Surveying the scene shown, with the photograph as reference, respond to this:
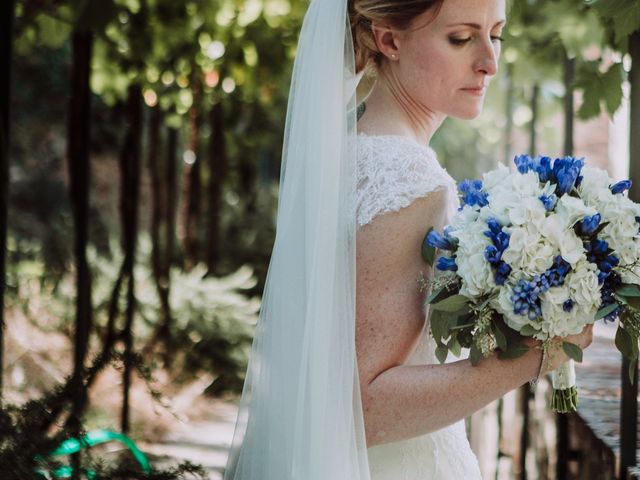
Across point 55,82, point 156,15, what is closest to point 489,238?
point 156,15

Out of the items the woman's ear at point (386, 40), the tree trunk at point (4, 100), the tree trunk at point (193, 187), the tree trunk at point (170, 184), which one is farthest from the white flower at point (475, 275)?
the tree trunk at point (170, 184)

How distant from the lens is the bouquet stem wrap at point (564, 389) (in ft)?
6.35

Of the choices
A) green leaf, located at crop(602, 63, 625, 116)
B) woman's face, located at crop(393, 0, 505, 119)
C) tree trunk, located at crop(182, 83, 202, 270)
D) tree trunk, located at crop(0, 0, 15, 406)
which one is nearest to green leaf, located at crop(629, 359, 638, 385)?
woman's face, located at crop(393, 0, 505, 119)

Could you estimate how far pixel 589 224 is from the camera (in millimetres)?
1706

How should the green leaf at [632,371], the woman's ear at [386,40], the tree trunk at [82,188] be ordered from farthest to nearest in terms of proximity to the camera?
the tree trunk at [82,188] → the woman's ear at [386,40] → the green leaf at [632,371]

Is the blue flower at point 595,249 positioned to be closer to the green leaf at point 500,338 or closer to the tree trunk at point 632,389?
the green leaf at point 500,338

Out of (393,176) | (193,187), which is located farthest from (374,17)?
(193,187)

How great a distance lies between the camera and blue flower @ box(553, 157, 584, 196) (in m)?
1.77

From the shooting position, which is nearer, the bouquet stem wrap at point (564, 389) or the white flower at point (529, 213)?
the white flower at point (529, 213)

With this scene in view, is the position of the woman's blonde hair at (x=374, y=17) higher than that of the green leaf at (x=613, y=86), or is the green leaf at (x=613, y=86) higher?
the green leaf at (x=613, y=86)

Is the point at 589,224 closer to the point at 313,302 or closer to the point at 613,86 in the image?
the point at 313,302

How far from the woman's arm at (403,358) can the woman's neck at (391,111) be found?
26 cm

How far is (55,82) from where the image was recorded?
12586mm

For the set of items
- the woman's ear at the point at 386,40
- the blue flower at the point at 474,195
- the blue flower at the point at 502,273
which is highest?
the woman's ear at the point at 386,40
